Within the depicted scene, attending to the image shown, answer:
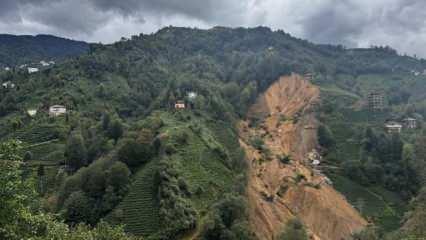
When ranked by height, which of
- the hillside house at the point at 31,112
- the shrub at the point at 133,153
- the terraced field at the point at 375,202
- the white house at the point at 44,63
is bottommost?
the terraced field at the point at 375,202

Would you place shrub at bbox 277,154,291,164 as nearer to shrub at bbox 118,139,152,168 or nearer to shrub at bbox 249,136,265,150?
shrub at bbox 249,136,265,150

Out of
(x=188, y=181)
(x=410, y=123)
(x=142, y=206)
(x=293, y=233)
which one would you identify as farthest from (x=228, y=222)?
(x=410, y=123)

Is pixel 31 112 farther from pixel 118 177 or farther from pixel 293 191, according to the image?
pixel 293 191

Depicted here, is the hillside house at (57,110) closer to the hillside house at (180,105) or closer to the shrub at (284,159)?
the hillside house at (180,105)

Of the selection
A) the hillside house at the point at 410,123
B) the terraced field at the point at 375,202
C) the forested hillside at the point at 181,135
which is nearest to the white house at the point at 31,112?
the forested hillside at the point at 181,135

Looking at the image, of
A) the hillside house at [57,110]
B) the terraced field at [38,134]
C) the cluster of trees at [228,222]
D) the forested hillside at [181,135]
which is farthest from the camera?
the hillside house at [57,110]
